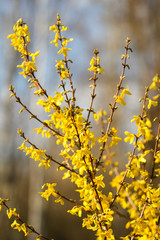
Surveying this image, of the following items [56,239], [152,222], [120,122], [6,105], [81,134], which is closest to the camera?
[81,134]

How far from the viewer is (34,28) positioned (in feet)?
9.41

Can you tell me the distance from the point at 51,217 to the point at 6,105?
1.18 metres

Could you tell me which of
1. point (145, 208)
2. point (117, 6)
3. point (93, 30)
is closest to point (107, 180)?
point (93, 30)

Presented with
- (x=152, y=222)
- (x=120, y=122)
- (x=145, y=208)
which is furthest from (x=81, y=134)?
(x=120, y=122)

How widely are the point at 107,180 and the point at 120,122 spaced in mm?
518

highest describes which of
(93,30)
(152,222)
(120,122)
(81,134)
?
(93,30)

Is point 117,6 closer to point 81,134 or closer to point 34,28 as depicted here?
point 34,28

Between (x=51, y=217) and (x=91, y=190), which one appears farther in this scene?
(x=51, y=217)

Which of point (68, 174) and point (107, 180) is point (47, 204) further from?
point (68, 174)

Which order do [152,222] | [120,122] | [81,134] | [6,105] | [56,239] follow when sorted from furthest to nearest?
[6,105] → [56,239] → [120,122] → [152,222] → [81,134]

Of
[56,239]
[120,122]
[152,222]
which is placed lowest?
[56,239]

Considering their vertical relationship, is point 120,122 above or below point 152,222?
above

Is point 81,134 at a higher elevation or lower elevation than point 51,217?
higher

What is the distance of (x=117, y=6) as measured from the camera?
2545 millimetres
